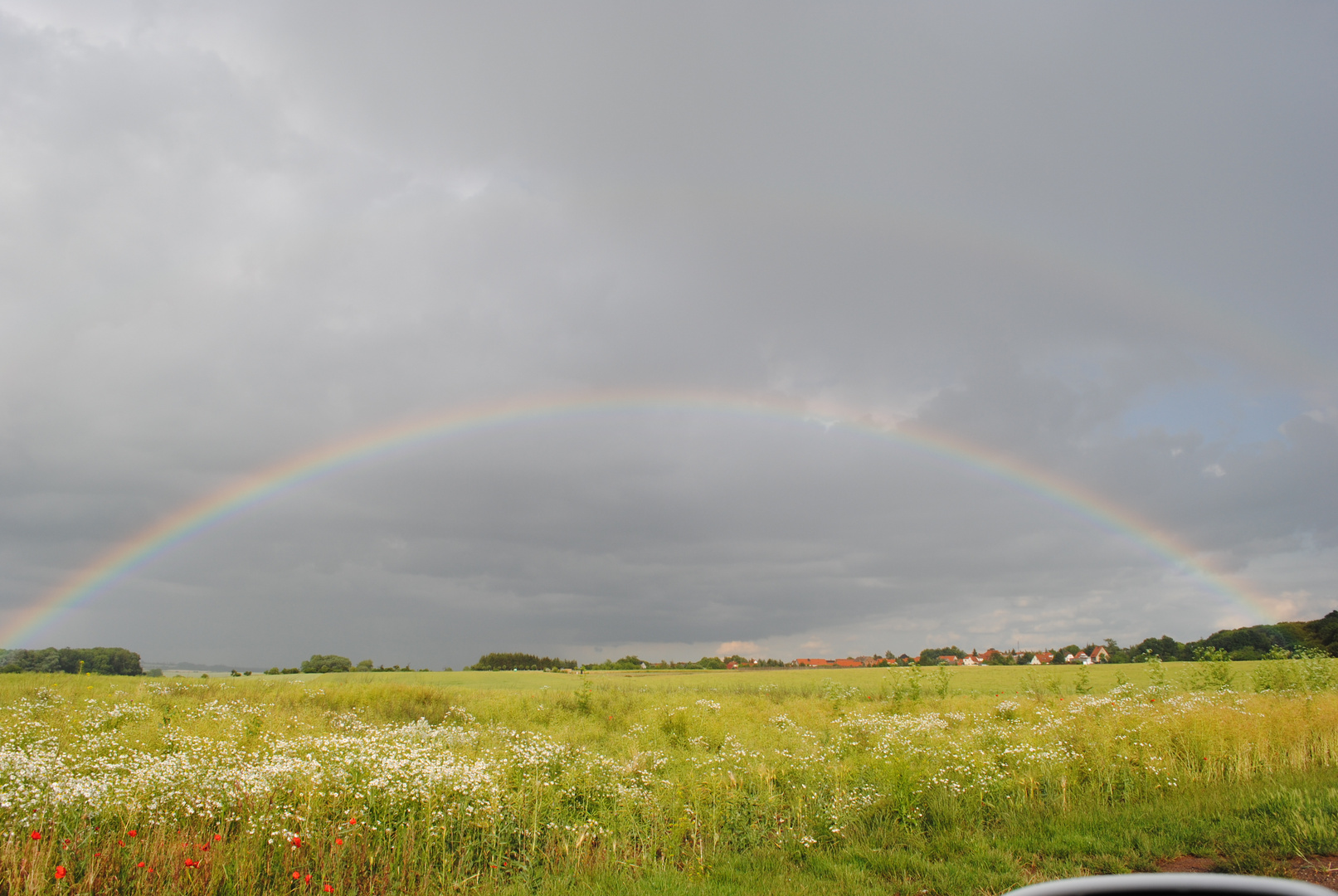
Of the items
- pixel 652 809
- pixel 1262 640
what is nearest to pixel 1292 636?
pixel 1262 640

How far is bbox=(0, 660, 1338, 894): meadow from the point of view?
880 centimetres

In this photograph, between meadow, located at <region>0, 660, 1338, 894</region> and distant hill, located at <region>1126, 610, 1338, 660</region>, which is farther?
distant hill, located at <region>1126, 610, 1338, 660</region>

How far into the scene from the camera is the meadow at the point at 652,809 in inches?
346

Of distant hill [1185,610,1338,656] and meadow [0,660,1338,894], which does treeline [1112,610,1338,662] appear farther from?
meadow [0,660,1338,894]

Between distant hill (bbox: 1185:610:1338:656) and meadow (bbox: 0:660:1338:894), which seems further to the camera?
distant hill (bbox: 1185:610:1338:656)

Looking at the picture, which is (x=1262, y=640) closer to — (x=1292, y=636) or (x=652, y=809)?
(x=1292, y=636)

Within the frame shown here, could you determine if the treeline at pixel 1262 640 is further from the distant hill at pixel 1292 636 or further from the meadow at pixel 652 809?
the meadow at pixel 652 809

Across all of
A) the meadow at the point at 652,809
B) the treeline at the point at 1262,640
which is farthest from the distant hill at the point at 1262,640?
the meadow at the point at 652,809

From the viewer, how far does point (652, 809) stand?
38.3 feet

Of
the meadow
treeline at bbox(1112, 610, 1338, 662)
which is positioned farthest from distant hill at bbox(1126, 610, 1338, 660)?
the meadow

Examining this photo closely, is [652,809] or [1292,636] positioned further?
[1292,636]

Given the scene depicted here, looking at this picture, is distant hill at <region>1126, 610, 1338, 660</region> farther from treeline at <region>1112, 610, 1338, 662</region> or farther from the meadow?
the meadow

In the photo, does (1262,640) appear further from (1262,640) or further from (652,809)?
(652,809)

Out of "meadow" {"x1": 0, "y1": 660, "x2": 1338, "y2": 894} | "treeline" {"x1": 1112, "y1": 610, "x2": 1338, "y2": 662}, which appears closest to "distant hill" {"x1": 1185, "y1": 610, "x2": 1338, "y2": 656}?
"treeline" {"x1": 1112, "y1": 610, "x2": 1338, "y2": 662}
